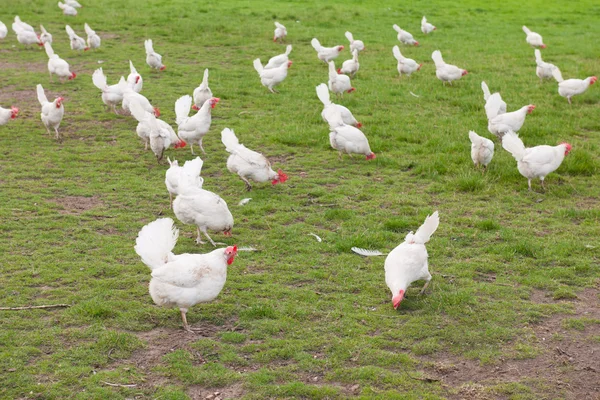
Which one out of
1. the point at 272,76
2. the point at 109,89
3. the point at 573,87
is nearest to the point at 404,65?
the point at 272,76

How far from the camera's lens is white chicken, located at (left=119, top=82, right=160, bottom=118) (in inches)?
448

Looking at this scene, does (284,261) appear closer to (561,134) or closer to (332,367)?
(332,367)

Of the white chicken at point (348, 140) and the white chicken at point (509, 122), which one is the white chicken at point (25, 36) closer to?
the white chicken at point (348, 140)

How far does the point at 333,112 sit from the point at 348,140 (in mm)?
698

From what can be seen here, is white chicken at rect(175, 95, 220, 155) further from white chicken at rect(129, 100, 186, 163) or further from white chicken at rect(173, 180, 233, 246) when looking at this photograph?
white chicken at rect(173, 180, 233, 246)

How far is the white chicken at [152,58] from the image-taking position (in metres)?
15.6

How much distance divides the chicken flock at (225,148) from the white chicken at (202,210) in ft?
0.04

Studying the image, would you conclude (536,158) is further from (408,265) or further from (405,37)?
(405,37)

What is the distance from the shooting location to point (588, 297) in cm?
653

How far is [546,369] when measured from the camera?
17.5 feet

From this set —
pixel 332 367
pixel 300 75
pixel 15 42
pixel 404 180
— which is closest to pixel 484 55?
pixel 300 75

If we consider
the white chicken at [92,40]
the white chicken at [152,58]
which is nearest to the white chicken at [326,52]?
the white chicken at [152,58]

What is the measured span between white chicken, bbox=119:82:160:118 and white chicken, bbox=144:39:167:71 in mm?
3370

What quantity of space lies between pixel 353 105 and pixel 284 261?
6.71 metres
